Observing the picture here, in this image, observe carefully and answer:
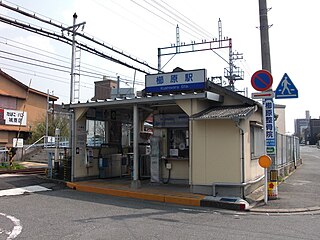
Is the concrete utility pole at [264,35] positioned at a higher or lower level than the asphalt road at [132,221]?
higher

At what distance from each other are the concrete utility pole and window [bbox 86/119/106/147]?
809 centimetres

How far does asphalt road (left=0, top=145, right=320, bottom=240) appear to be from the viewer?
6.72 meters

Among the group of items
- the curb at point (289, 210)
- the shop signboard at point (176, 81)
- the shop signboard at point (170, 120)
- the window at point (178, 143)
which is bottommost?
the curb at point (289, 210)

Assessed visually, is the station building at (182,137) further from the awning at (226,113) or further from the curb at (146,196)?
the curb at (146,196)

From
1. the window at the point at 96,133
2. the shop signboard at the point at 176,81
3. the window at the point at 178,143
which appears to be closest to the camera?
the shop signboard at the point at 176,81

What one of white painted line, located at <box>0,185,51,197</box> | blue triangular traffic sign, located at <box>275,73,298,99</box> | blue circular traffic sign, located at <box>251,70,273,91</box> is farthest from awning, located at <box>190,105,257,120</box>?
white painted line, located at <box>0,185,51,197</box>

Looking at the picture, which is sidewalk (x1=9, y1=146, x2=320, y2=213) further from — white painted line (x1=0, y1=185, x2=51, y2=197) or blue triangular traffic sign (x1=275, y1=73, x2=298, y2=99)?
blue triangular traffic sign (x1=275, y1=73, x2=298, y2=99)

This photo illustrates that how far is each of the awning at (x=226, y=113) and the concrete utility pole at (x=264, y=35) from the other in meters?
1.77

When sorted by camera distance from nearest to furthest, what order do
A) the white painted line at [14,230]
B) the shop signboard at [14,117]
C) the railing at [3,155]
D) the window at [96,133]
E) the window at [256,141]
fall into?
the white painted line at [14,230], the window at [256,141], the window at [96,133], the railing at [3,155], the shop signboard at [14,117]

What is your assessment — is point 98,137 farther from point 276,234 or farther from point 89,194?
point 276,234

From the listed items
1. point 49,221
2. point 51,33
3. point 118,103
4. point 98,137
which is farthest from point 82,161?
point 49,221

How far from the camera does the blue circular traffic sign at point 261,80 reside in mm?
10719

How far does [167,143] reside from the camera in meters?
14.0

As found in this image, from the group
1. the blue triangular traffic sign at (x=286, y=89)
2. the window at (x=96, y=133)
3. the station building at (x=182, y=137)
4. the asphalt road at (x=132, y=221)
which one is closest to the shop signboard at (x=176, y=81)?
the station building at (x=182, y=137)
